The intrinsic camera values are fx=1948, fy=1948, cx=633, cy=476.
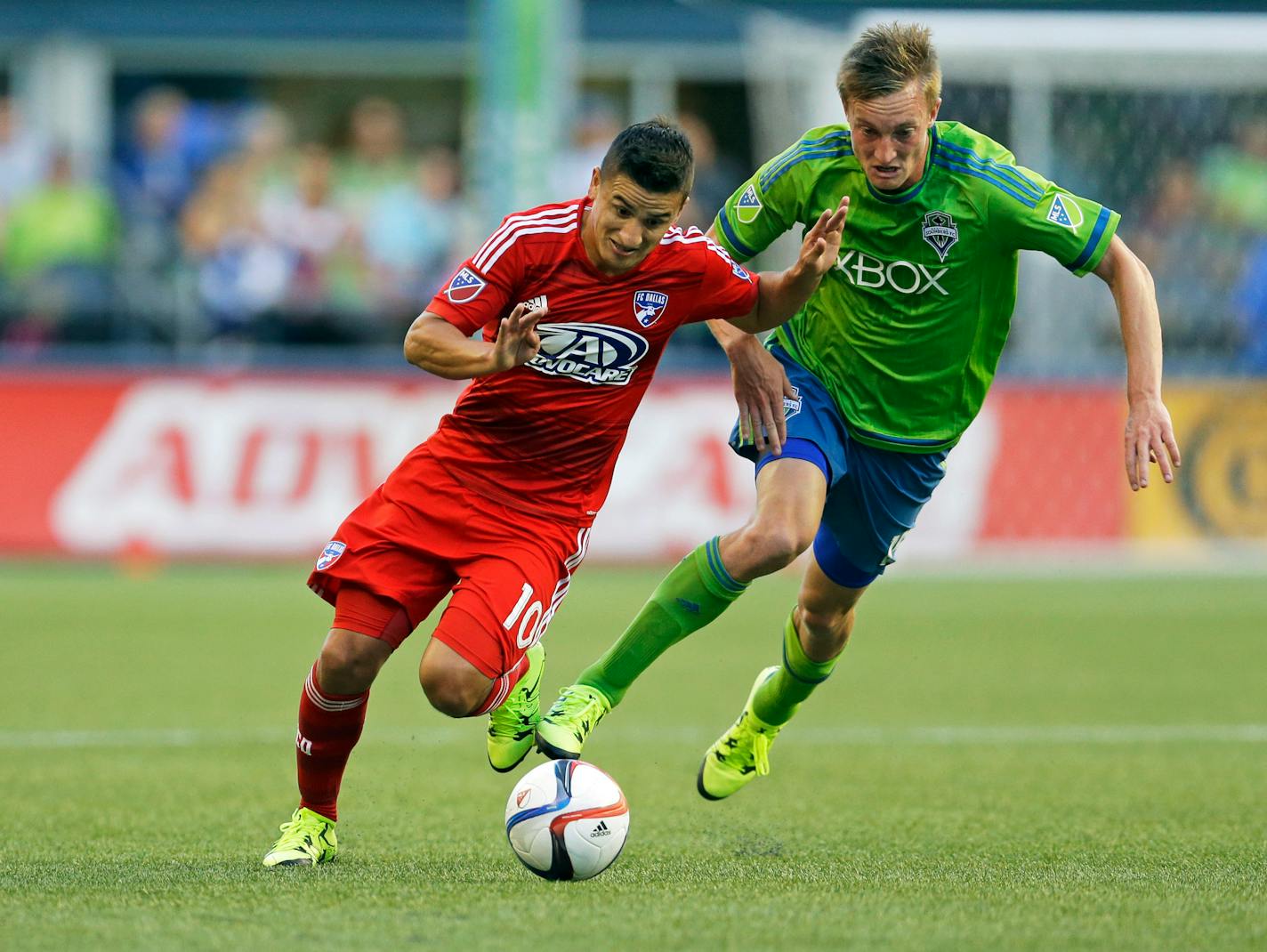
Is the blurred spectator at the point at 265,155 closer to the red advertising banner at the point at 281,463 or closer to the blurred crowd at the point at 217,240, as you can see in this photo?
the blurred crowd at the point at 217,240

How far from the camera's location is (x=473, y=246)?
1502 cm

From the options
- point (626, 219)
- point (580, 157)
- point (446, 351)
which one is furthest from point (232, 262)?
point (446, 351)

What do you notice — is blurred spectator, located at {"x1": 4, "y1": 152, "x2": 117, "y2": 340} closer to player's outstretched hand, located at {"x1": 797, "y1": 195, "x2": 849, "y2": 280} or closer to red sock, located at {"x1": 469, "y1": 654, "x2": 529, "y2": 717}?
red sock, located at {"x1": 469, "y1": 654, "x2": 529, "y2": 717}

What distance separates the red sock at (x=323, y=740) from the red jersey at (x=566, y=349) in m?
0.72

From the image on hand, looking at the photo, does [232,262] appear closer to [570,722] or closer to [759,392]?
[759,392]

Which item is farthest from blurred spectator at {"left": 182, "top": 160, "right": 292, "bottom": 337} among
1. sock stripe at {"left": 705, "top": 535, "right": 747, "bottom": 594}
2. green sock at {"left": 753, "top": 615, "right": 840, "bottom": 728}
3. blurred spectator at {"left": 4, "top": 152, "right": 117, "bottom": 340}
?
sock stripe at {"left": 705, "top": 535, "right": 747, "bottom": 594}

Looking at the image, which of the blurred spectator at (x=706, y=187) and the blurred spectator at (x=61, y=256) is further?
the blurred spectator at (x=706, y=187)

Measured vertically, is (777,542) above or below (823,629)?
above

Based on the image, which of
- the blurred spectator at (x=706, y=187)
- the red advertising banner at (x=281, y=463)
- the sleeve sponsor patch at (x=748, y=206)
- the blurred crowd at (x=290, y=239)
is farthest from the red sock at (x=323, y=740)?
the blurred spectator at (x=706, y=187)

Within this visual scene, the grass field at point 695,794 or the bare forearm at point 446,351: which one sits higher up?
the bare forearm at point 446,351

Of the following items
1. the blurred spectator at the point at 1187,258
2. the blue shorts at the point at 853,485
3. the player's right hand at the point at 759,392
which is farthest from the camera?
the blurred spectator at the point at 1187,258

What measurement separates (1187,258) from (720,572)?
1096 centimetres

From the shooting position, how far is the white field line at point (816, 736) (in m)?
7.87

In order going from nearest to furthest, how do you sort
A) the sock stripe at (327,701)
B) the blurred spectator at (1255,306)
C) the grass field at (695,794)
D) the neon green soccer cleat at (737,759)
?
the grass field at (695,794) → the sock stripe at (327,701) → the neon green soccer cleat at (737,759) → the blurred spectator at (1255,306)
